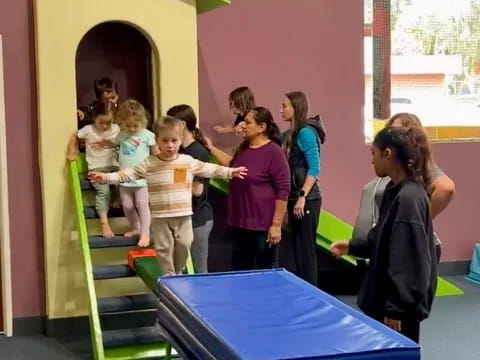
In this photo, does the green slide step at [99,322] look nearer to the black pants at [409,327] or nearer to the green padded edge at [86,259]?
the green padded edge at [86,259]

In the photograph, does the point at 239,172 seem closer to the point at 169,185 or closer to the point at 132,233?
the point at 169,185

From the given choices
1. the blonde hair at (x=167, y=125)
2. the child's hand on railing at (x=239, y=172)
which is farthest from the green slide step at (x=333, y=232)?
the blonde hair at (x=167, y=125)

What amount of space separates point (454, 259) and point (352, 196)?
122 centimetres

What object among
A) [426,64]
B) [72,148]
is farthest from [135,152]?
[426,64]

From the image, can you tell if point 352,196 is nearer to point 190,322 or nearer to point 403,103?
point 403,103

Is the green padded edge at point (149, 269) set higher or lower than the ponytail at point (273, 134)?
lower


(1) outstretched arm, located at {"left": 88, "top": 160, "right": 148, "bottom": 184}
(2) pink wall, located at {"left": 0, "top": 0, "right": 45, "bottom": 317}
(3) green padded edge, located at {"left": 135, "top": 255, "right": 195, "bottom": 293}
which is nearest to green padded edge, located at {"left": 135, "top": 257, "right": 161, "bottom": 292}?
(3) green padded edge, located at {"left": 135, "top": 255, "right": 195, "bottom": 293}

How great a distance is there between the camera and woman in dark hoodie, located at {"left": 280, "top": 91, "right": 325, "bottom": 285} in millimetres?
5512

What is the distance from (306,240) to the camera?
5.63 m

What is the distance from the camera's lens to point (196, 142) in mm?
4996

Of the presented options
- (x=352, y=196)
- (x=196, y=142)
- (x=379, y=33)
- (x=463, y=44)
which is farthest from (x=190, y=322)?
(x=463, y=44)

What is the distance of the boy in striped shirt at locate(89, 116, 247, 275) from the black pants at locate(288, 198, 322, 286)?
1.11 meters

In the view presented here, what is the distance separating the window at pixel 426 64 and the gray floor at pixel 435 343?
6.33 ft

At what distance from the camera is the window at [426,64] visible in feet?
23.0
